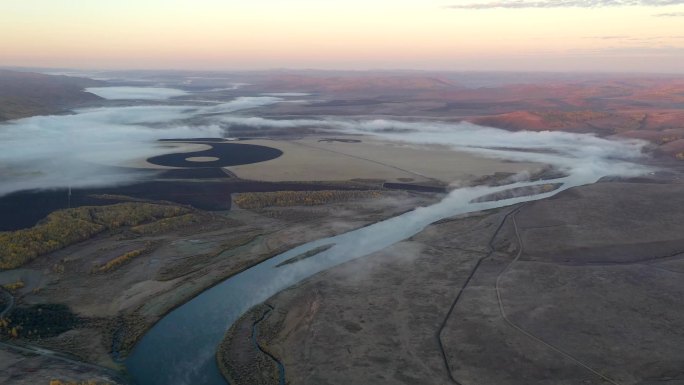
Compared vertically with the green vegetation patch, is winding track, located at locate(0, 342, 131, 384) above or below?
below

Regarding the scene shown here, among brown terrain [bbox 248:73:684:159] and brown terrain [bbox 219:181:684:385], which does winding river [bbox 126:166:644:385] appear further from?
brown terrain [bbox 248:73:684:159]

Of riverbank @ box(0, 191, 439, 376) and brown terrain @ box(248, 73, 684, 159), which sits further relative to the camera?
brown terrain @ box(248, 73, 684, 159)

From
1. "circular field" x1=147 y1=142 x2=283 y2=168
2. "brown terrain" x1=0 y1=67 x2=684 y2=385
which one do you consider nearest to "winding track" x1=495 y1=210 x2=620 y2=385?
"brown terrain" x1=0 y1=67 x2=684 y2=385

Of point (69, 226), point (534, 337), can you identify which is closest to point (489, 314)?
point (534, 337)

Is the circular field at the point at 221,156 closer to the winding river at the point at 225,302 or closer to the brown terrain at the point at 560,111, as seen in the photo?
the winding river at the point at 225,302

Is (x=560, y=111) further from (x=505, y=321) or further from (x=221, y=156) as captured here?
(x=505, y=321)
